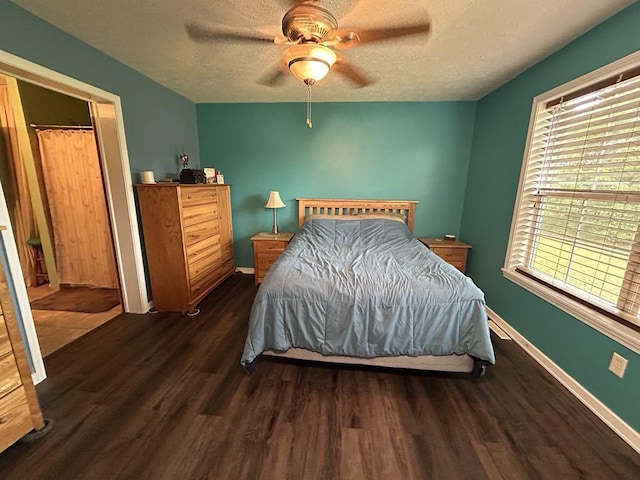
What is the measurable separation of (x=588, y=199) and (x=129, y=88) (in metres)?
3.89

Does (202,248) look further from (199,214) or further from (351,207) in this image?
(351,207)

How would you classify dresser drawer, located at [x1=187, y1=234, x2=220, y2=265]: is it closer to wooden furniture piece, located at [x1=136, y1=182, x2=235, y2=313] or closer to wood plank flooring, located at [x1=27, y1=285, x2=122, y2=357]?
→ wooden furniture piece, located at [x1=136, y1=182, x2=235, y2=313]

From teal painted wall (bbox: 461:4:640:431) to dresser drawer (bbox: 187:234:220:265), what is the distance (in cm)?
318

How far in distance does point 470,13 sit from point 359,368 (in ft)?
8.08

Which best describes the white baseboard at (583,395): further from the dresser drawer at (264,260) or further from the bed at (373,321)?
the dresser drawer at (264,260)

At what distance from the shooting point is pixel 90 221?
3070 mm

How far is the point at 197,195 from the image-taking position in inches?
111

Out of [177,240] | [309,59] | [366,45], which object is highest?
[366,45]

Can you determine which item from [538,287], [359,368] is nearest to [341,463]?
[359,368]

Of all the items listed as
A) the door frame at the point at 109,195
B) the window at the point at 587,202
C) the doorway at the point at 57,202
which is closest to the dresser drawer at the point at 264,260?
the door frame at the point at 109,195

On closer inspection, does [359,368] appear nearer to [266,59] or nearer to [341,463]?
[341,463]

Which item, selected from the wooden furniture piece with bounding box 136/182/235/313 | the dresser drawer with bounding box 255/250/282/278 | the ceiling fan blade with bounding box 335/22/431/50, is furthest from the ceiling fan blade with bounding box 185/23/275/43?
the dresser drawer with bounding box 255/250/282/278

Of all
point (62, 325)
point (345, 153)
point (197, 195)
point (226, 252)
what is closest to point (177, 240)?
point (197, 195)

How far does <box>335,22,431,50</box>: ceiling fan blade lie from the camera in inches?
54.7
